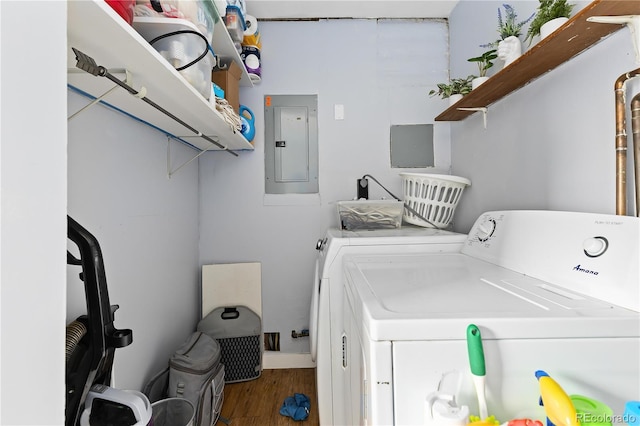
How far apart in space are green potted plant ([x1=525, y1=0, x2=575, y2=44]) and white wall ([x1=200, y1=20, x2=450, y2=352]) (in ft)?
4.12

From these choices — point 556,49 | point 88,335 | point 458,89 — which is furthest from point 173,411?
point 458,89

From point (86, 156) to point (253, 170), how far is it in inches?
51.3

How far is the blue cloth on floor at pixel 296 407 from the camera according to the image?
182 cm

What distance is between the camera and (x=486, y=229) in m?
1.37

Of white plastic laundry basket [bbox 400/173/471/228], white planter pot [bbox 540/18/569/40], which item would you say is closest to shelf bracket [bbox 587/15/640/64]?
white planter pot [bbox 540/18/569/40]

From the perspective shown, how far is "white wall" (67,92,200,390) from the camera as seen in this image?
3.85ft

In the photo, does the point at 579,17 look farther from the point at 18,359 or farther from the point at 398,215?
the point at 18,359

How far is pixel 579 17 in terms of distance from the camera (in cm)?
95

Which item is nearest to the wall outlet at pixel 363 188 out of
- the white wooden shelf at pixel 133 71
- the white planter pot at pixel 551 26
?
the white wooden shelf at pixel 133 71

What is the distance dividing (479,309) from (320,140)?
1937 millimetres

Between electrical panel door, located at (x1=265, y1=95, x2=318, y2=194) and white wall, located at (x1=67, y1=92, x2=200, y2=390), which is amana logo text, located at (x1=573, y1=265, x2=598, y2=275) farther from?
electrical panel door, located at (x1=265, y1=95, x2=318, y2=194)

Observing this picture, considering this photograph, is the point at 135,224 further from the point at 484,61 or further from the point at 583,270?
the point at 484,61

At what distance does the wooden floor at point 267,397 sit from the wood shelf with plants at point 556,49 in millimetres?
1919

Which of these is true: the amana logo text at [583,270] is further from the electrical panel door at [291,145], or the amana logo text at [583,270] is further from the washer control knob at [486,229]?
the electrical panel door at [291,145]
